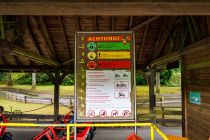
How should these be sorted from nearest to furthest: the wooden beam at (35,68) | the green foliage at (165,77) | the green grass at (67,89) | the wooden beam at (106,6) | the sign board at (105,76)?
the wooden beam at (106,6) < the sign board at (105,76) < the wooden beam at (35,68) < the green grass at (67,89) < the green foliage at (165,77)

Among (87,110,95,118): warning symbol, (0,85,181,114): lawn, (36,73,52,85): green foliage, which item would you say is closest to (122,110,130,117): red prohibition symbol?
(87,110,95,118): warning symbol

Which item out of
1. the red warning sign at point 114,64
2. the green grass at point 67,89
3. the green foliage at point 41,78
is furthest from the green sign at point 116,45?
the green foliage at point 41,78

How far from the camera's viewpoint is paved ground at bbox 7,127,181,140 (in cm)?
974

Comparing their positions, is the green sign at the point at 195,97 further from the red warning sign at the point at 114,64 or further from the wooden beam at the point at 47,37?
the wooden beam at the point at 47,37

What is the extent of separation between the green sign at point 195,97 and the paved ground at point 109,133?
286 centimetres

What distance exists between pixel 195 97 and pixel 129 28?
3417 mm

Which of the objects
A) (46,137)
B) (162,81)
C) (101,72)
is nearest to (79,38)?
(101,72)

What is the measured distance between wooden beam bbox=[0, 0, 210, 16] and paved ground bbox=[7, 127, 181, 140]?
6733 millimetres

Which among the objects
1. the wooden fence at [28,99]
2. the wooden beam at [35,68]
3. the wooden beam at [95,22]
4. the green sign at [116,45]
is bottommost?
the wooden fence at [28,99]

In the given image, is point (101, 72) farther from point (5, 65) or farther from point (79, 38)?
point (5, 65)

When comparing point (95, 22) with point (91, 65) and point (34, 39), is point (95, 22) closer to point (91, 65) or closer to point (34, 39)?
point (34, 39)

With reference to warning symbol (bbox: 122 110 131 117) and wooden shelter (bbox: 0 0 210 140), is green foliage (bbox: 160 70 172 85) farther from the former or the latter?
warning symbol (bbox: 122 110 131 117)

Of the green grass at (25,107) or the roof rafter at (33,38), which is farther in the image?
the green grass at (25,107)

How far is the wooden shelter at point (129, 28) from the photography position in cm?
342
